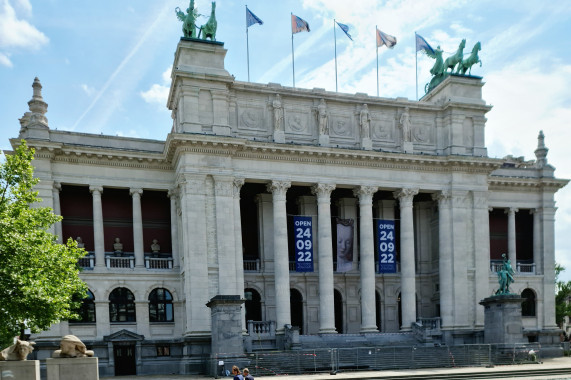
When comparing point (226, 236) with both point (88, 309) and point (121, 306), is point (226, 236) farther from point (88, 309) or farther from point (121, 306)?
point (88, 309)

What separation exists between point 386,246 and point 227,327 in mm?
16045

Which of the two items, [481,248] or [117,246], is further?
[481,248]

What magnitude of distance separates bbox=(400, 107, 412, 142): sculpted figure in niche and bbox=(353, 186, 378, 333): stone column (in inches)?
206

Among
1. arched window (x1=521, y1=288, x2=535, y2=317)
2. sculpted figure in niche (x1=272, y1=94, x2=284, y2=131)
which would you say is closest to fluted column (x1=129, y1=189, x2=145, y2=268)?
sculpted figure in niche (x1=272, y1=94, x2=284, y2=131)

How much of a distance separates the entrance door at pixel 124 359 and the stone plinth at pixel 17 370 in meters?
21.2

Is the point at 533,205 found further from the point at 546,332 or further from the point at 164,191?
the point at 164,191

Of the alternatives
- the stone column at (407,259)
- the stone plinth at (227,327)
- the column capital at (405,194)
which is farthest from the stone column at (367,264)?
the stone plinth at (227,327)

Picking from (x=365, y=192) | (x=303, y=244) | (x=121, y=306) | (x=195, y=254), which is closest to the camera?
(x=195, y=254)

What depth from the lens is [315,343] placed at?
4212 centimetres

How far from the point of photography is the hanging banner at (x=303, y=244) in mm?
44062

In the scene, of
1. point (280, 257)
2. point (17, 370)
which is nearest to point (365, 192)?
point (280, 257)

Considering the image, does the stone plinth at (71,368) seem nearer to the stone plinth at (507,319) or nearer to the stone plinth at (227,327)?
the stone plinth at (227,327)

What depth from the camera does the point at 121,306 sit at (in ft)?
142

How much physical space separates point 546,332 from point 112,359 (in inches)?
1518
